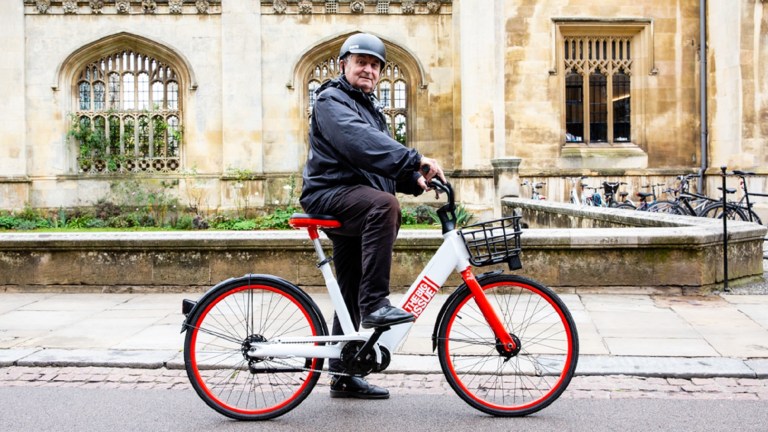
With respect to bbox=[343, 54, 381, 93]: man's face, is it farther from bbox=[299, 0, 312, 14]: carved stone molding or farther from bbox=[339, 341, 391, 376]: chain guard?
bbox=[299, 0, 312, 14]: carved stone molding

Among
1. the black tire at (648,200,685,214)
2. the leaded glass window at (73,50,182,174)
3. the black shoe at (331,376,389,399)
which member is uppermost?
the leaded glass window at (73,50,182,174)

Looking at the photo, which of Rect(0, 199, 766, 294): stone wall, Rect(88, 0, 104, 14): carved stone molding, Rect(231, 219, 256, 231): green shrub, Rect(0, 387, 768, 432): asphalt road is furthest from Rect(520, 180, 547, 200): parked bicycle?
Rect(0, 387, 768, 432): asphalt road

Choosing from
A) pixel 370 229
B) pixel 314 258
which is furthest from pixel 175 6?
pixel 370 229

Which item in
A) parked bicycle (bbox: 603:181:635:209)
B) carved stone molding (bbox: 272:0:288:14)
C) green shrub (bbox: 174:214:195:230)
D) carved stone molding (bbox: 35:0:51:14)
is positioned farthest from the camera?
carved stone molding (bbox: 272:0:288:14)

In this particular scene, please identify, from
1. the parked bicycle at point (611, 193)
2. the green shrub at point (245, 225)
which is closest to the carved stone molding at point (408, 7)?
the parked bicycle at point (611, 193)

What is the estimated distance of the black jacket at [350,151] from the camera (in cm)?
353

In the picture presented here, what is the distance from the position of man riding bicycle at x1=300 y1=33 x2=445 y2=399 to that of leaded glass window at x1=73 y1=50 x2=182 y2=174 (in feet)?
48.3

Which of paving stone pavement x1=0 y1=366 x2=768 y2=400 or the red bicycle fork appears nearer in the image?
the red bicycle fork

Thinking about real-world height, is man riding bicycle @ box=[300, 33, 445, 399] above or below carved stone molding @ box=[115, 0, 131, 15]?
below

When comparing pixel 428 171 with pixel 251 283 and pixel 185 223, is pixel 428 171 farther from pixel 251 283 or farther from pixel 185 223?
pixel 185 223

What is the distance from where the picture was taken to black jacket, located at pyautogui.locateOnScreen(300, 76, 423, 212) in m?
3.53

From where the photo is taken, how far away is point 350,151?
360cm

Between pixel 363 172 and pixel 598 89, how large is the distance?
15350 mm

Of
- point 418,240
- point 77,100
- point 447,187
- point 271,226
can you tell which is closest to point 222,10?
point 77,100
